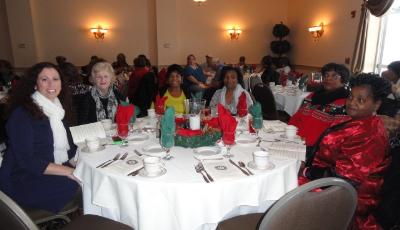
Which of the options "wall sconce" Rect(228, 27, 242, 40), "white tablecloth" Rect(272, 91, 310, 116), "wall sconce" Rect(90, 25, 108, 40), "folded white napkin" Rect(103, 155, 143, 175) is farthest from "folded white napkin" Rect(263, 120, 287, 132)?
"wall sconce" Rect(228, 27, 242, 40)

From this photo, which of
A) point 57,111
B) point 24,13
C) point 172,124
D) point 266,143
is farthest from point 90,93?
point 24,13

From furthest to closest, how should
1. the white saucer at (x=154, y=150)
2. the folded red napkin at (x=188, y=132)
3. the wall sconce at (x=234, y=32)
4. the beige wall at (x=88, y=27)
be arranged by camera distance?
the wall sconce at (x=234, y=32), the beige wall at (x=88, y=27), the folded red napkin at (x=188, y=132), the white saucer at (x=154, y=150)

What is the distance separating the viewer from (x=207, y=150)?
6.34 feet

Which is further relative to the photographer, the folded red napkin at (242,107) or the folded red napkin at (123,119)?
the folded red napkin at (242,107)

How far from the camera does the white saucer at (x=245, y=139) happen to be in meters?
2.11

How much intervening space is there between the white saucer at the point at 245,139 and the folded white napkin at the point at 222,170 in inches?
15.3

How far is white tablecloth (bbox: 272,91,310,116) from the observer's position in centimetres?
480

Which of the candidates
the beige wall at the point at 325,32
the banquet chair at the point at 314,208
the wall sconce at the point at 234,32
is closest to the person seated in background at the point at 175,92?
the banquet chair at the point at 314,208

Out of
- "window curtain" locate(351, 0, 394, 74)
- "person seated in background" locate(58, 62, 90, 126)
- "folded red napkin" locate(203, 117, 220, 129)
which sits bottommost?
"folded red napkin" locate(203, 117, 220, 129)

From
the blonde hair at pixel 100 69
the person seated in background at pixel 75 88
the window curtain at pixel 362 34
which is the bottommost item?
the person seated in background at pixel 75 88

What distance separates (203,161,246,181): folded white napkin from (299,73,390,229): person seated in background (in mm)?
633

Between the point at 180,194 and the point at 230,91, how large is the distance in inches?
95.4

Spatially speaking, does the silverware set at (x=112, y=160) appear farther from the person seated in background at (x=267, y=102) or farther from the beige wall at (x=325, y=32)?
the beige wall at (x=325, y=32)

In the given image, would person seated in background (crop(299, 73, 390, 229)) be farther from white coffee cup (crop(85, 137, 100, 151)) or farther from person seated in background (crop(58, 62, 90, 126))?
person seated in background (crop(58, 62, 90, 126))
